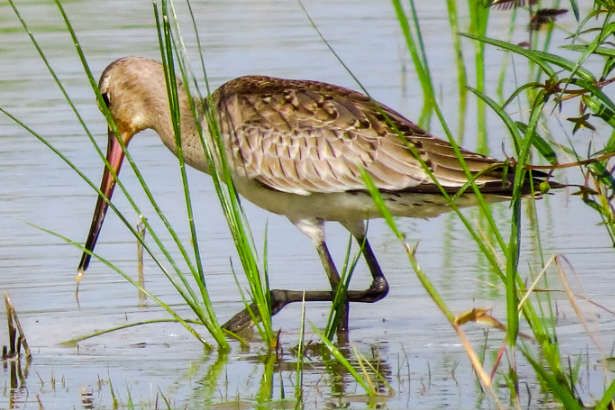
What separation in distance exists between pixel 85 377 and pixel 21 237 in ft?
8.27

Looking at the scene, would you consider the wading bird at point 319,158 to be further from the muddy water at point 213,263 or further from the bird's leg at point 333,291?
the muddy water at point 213,263

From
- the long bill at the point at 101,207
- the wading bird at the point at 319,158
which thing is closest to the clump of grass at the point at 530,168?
the wading bird at the point at 319,158

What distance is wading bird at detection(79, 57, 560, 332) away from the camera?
722cm

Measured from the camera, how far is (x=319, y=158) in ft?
24.4

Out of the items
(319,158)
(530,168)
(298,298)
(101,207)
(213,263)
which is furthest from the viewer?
(213,263)

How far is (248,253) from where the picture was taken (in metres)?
6.08

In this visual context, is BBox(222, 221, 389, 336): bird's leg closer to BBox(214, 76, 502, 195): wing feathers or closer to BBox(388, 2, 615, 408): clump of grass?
BBox(214, 76, 502, 195): wing feathers

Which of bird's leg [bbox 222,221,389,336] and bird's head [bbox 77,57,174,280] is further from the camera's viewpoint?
bird's head [bbox 77,57,174,280]

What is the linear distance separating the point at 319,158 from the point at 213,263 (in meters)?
1.08

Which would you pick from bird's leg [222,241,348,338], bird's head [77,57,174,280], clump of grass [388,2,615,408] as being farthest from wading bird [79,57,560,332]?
clump of grass [388,2,615,408]

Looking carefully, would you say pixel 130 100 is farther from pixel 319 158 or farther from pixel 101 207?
pixel 319 158

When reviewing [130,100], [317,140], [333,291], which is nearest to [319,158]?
[317,140]

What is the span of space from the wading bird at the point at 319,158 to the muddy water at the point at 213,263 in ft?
0.63

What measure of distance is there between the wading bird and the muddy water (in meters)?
0.19
